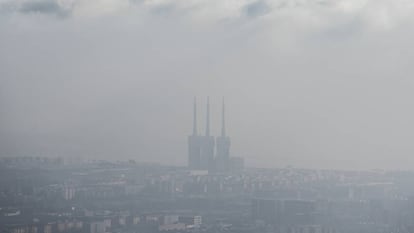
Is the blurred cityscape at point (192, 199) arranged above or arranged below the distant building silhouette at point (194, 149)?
below

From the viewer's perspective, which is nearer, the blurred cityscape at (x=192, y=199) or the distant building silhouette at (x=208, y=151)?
the blurred cityscape at (x=192, y=199)

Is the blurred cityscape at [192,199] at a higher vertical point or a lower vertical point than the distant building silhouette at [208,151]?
lower

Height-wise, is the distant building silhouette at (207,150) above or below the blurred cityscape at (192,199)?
above

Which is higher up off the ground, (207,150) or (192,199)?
(207,150)

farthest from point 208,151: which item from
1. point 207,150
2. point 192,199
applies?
point 192,199

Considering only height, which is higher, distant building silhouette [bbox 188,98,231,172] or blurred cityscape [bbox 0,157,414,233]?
distant building silhouette [bbox 188,98,231,172]

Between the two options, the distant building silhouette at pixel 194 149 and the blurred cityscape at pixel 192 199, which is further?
the distant building silhouette at pixel 194 149

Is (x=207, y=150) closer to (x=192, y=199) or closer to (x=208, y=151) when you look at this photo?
(x=208, y=151)

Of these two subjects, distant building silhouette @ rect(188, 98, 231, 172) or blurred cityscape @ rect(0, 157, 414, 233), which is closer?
blurred cityscape @ rect(0, 157, 414, 233)

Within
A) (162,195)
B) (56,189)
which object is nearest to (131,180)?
(162,195)

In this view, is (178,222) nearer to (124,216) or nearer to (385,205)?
(124,216)

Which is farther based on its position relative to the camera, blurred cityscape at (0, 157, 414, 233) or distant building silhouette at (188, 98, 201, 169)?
distant building silhouette at (188, 98, 201, 169)

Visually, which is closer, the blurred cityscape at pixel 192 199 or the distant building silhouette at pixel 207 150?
the blurred cityscape at pixel 192 199

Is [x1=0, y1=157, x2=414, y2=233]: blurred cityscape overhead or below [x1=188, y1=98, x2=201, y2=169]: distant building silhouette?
below
